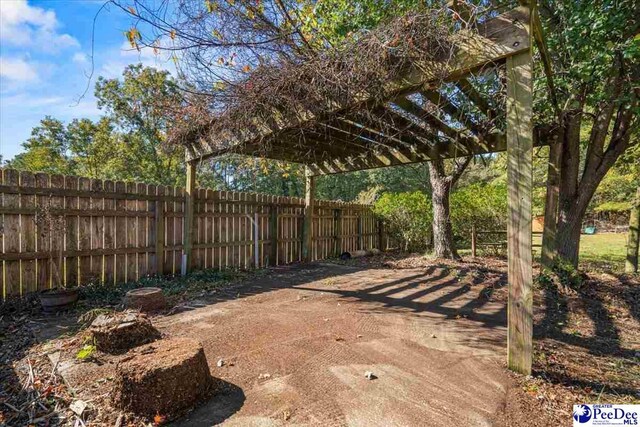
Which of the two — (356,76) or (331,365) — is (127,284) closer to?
(331,365)

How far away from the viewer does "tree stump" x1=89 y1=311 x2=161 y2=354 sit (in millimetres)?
2455

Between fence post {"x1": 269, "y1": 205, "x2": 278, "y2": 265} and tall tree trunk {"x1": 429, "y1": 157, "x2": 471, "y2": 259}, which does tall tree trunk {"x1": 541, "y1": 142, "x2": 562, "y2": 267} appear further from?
fence post {"x1": 269, "y1": 205, "x2": 278, "y2": 265}

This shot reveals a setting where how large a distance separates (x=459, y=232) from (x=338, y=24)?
6936 millimetres

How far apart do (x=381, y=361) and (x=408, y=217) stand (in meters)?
7.95

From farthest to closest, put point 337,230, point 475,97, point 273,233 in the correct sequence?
1. point 337,230
2. point 273,233
3. point 475,97

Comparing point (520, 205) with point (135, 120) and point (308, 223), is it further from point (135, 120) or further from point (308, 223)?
point (135, 120)

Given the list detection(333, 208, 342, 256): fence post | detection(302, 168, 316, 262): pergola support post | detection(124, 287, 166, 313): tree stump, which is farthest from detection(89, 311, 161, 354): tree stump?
detection(333, 208, 342, 256): fence post

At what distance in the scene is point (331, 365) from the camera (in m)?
2.39

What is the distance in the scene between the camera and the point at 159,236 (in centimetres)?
532

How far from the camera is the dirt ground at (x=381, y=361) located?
1849 mm

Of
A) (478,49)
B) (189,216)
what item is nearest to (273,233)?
(189,216)

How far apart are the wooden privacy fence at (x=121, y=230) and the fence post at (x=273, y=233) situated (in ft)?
0.08

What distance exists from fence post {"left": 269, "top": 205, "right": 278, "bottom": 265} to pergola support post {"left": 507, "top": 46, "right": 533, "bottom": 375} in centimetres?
561

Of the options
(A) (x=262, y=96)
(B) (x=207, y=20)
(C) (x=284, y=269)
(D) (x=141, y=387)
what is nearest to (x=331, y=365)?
(D) (x=141, y=387)
